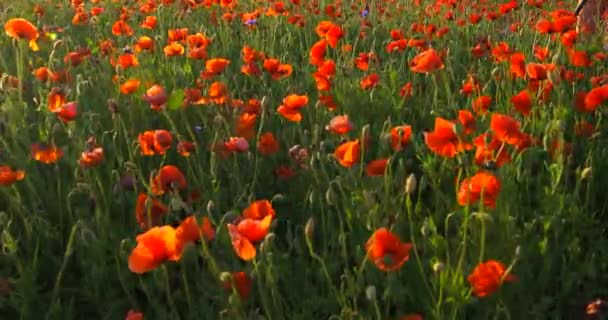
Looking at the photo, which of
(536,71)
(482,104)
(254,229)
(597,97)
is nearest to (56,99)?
(254,229)

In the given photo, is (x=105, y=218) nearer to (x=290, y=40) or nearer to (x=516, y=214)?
(x=516, y=214)

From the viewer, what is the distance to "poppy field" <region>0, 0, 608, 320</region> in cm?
166

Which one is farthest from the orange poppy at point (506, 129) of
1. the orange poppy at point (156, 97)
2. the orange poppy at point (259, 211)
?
the orange poppy at point (156, 97)

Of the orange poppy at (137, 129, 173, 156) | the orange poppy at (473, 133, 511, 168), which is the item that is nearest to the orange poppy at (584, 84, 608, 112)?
the orange poppy at (473, 133, 511, 168)

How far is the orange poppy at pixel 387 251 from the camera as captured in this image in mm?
1445

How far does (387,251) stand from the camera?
4.81 feet

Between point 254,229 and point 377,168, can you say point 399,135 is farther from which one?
point 254,229

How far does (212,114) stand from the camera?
2.87 meters

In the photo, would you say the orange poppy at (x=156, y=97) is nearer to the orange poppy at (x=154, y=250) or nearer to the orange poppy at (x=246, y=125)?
the orange poppy at (x=246, y=125)

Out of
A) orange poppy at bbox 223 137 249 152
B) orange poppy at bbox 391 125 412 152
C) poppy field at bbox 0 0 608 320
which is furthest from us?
orange poppy at bbox 223 137 249 152

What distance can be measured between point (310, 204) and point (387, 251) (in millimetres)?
756

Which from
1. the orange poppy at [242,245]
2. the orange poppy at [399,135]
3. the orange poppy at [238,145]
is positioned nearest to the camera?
the orange poppy at [242,245]

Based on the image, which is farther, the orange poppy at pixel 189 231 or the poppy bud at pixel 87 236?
the poppy bud at pixel 87 236

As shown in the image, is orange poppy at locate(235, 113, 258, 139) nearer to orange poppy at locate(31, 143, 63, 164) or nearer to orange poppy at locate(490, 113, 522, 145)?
orange poppy at locate(31, 143, 63, 164)
